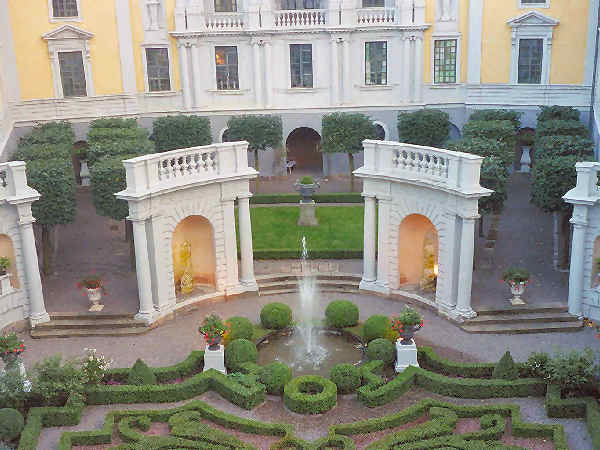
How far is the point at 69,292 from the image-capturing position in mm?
31078

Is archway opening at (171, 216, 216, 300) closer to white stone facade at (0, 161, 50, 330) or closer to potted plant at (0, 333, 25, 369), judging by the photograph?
white stone facade at (0, 161, 50, 330)

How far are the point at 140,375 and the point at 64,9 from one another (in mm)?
29180

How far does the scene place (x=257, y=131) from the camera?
4419 centimetres

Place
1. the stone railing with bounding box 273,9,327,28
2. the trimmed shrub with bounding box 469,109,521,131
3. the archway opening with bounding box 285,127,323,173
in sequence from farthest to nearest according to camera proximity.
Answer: the archway opening with bounding box 285,127,323,173 → the stone railing with bounding box 273,9,327,28 → the trimmed shrub with bounding box 469,109,521,131

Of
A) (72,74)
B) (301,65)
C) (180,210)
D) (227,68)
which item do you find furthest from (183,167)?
(301,65)

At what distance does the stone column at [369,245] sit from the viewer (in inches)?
1189

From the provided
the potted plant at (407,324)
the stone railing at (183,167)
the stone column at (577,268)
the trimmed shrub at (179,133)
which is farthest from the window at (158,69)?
the stone column at (577,268)

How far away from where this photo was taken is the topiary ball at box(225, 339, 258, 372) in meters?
24.5

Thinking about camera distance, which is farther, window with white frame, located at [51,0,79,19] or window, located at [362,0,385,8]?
window, located at [362,0,385,8]

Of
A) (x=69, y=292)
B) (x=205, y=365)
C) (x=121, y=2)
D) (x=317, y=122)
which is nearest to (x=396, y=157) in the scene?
(x=205, y=365)

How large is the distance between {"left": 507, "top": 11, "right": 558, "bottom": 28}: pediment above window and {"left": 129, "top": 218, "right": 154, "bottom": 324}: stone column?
2847cm

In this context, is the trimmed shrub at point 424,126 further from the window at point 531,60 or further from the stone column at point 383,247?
the stone column at point 383,247

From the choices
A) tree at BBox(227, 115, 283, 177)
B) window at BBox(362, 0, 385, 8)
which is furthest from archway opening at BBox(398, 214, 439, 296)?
window at BBox(362, 0, 385, 8)

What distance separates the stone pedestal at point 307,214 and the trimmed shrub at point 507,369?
1569 centimetres
